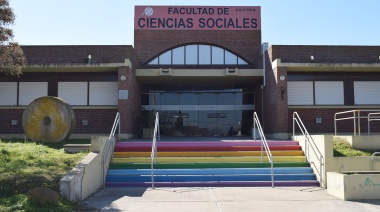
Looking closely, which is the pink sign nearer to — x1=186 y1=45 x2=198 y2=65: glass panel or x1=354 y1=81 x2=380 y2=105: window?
x1=186 y1=45 x2=198 y2=65: glass panel

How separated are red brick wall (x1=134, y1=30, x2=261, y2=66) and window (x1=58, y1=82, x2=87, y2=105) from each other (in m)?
5.78

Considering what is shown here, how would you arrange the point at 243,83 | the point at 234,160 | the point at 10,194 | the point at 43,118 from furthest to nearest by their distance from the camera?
the point at 243,83 → the point at 43,118 → the point at 234,160 → the point at 10,194

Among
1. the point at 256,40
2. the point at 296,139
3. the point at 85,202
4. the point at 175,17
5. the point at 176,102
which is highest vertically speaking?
the point at 175,17

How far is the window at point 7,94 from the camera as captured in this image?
59.3ft

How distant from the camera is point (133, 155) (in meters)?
12.5

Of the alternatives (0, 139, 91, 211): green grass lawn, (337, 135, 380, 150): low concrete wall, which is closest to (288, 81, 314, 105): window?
(337, 135, 380, 150): low concrete wall

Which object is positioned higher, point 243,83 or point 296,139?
point 243,83

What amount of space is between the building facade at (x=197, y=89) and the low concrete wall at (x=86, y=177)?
17.4ft

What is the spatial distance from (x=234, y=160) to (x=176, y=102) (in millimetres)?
10435

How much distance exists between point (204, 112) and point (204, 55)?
3548mm

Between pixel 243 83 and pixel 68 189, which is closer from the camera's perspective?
pixel 68 189

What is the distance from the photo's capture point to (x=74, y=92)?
59.2 ft

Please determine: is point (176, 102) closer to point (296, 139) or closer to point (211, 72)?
point (211, 72)

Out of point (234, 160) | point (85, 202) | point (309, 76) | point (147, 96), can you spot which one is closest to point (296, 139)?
point (234, 160)
